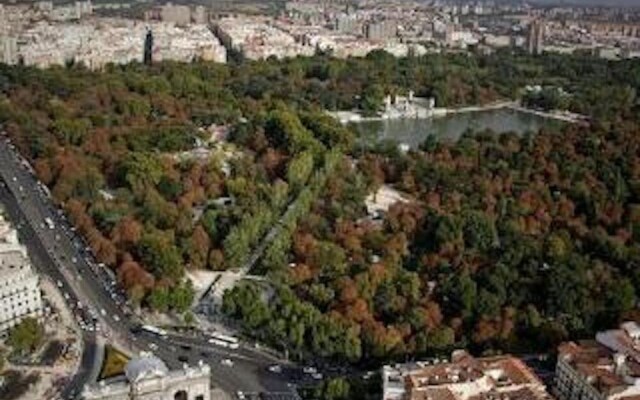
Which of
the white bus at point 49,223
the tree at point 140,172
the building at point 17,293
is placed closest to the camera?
the building at point 17,293

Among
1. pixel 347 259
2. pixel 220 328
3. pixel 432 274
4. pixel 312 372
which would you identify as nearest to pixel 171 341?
pixel 220 328

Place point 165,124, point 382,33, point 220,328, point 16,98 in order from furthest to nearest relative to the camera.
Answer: point 382,33
point 16,98
point 165,124
point 220,328

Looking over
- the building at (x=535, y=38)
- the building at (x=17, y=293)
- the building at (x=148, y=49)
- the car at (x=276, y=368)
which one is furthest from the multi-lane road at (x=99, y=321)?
the building at (x=535, y=38)

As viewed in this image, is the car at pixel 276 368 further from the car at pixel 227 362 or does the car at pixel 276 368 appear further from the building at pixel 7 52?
the building at pixel 7 52

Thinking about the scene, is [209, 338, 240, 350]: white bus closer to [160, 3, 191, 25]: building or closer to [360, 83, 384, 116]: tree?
[360, 83, 384, 116]: tree

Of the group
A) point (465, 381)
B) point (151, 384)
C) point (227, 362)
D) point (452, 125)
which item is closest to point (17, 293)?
point (227, 362)

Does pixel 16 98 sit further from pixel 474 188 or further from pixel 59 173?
pixel 474 188

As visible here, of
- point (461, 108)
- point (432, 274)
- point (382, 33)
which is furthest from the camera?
point (382, 33)

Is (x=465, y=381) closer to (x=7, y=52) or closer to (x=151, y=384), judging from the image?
(x=151, y=384)
